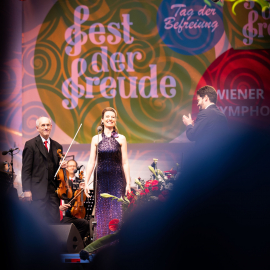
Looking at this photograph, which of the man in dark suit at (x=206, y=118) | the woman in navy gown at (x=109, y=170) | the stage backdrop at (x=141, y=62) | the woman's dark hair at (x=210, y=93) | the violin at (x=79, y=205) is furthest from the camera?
the stage backdrop at (x=141, y=62)

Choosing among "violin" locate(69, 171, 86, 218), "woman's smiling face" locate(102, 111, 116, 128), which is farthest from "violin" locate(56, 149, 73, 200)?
"woman's smiling face" locate(102, 111, 116, 128)

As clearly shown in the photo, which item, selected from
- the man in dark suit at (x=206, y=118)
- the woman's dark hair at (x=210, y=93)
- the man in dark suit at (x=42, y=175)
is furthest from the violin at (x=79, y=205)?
the woman's dark hair at (x=210, y=93)

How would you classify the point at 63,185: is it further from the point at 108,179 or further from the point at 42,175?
the point at 108,179

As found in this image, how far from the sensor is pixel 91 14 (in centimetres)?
440

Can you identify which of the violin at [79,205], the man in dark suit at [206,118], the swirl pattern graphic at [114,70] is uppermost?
the swirl pattern graphic at [114,70]

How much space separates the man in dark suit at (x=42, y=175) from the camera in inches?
129

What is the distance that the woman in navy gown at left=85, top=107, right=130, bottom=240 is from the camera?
3350 millimetres

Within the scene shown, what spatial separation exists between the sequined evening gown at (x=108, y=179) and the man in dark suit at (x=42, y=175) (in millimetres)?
422

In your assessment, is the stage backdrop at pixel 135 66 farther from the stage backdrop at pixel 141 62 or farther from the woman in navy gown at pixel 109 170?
the woman in navy gown at pixel 109 170

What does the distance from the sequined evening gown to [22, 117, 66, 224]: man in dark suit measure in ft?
1.38

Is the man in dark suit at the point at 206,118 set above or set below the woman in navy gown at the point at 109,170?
above

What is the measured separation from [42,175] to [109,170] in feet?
2.28

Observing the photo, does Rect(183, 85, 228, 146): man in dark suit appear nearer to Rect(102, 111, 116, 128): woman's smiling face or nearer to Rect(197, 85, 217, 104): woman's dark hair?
Rect(197, 85, 217, 104): woman's dark hair

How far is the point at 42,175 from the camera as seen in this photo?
3.34 meters
